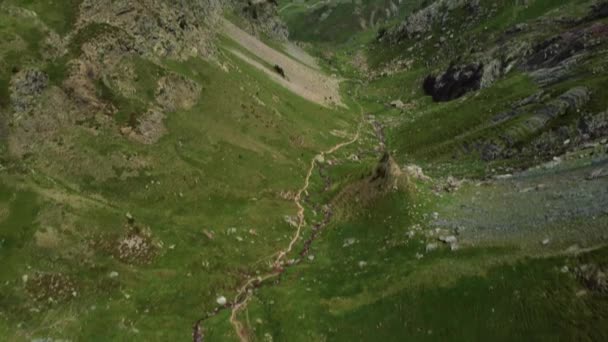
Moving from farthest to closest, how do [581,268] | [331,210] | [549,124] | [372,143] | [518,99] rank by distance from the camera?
[372,143] → [518,99] → [549,124] → [331,210] → [581,268]

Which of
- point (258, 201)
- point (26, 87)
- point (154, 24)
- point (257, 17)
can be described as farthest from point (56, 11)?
point (257, 17)

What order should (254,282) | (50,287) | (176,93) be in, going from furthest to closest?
(176,93) → (254,282) → (50,287)

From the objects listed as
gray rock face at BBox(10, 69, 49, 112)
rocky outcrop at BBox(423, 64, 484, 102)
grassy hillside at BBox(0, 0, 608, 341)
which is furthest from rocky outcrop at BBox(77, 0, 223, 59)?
rocky outcrop at BBox(423, 64, 484, 102)

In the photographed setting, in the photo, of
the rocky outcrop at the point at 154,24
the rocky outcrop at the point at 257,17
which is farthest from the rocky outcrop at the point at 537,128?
the rocky outcrop at the point at 257,17

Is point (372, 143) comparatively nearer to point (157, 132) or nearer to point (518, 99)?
point (518, 99)

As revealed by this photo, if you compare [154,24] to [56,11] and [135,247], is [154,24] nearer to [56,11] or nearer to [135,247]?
[56,11]

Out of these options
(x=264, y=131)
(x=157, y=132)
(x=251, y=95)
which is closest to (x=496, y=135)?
(x=264, y=131)

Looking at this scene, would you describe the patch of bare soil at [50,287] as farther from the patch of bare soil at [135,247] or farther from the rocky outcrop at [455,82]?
the rocky outcrop at [455,82]
